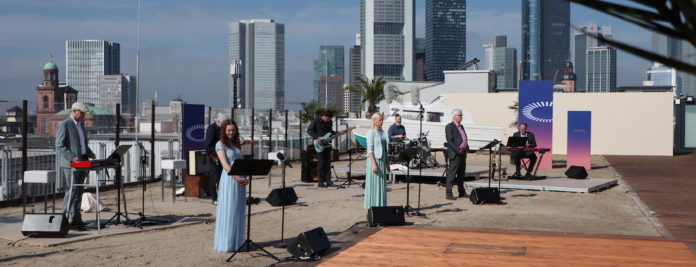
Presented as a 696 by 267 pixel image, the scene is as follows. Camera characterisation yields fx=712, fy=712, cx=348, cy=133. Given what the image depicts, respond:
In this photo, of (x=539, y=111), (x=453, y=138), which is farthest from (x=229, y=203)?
(x=539, y=111)

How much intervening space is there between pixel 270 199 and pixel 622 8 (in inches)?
419

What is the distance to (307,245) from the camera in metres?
7.91

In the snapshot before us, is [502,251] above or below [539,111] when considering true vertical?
below

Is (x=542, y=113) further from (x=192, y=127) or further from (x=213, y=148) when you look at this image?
(x=213, y=148)

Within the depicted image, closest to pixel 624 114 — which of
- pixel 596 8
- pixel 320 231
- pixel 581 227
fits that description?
pixel 581 227

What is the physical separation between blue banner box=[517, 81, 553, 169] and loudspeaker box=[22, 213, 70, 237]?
1625cm

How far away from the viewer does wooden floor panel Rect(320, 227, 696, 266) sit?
7.70 m

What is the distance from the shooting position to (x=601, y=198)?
1553 cm

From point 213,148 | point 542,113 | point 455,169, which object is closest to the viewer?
point 213,148

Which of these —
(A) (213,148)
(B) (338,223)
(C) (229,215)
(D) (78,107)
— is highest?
(D) (78,107)

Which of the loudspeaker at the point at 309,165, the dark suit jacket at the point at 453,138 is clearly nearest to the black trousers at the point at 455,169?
the dark suit jacket at the point at 453,138

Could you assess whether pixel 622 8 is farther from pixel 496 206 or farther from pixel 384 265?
pixel 496 206

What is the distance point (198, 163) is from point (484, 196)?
19.1 ft

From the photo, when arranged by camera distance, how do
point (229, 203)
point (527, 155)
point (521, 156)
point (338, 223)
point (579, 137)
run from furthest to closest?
point (579, 137) → point (527, 155) → point (521, 156) → point (338, 223) → point (229, 203)
